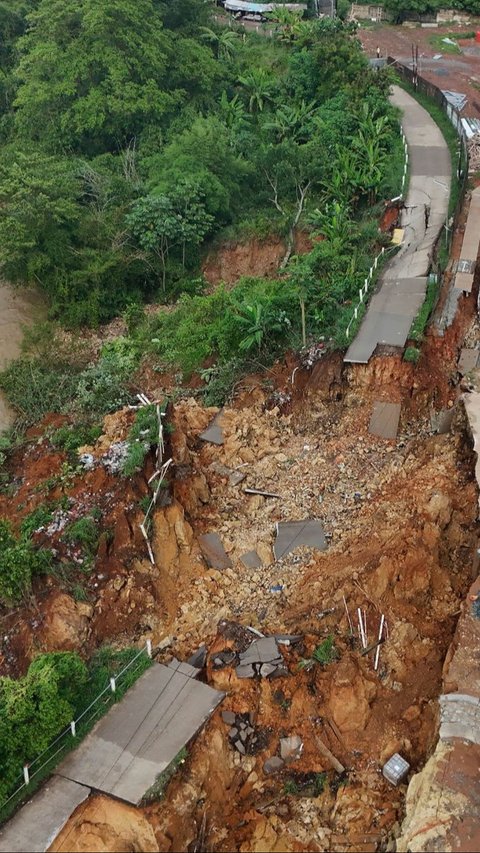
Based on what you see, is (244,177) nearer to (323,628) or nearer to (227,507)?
(227,507)

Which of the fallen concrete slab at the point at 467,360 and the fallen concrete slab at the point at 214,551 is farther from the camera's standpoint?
the fallen concrete slab at the point at 467,360

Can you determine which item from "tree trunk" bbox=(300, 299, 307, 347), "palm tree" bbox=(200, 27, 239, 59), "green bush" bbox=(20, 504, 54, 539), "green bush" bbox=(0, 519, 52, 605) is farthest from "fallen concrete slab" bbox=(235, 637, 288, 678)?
"palm tree" bbox=(200, 27, 239, 59)

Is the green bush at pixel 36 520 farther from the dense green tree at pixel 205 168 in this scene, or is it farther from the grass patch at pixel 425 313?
the dense green tree at pixel 205 168

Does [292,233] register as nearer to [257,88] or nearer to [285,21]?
[257,88]

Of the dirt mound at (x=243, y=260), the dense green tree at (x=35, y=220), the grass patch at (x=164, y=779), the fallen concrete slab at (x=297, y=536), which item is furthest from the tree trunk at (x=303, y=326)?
the grass patch at (x=164, y=779)

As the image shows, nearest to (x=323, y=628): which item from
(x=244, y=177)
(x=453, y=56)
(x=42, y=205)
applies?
(x=42, y=205)

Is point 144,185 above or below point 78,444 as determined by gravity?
above
